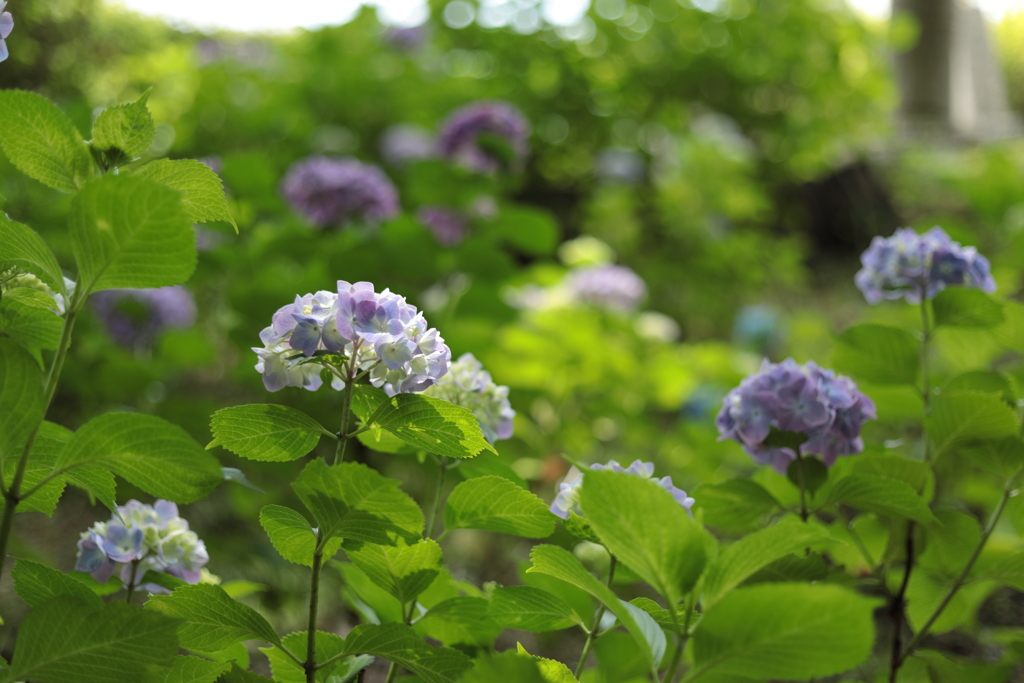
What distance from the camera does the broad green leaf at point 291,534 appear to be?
592mm

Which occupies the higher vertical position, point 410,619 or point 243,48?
point 410,619

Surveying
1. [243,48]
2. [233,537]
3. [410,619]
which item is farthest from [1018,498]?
[243,48]

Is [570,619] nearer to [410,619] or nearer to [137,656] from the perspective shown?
[410,619]

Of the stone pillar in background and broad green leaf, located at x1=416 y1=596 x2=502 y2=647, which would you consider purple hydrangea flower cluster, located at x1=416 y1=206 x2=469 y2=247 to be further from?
the stone pillar in background

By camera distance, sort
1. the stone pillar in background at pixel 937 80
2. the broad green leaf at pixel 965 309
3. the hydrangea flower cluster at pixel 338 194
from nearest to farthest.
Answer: the broad green leaf at pixel 965 309, the hydrangea flower cluster at pixel 338 194, the stone pillar in background at pixel 937 80

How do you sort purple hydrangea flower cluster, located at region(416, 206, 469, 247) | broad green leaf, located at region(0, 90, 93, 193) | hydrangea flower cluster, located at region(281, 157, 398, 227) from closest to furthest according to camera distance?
1. broad green leaf, located at region(0, 90, 93, 193)
2. hydrangea flower cluster, located at region(281, 157, 398, 227)
3. purple hydrangea flower cluster, located at region(416, 206, 469, 247)

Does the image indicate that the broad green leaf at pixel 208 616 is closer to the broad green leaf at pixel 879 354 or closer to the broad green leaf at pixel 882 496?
the broad green leaf at pixel 882 496

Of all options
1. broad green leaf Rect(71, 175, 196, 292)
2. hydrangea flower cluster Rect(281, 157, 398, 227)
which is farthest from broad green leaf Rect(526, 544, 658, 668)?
hydrangea flower cluster Rect(281, 157, 398, 227)

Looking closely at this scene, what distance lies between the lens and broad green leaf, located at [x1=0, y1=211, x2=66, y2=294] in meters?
0.55

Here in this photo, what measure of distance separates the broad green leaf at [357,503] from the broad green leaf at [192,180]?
22 centimetres

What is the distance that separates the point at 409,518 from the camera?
569 millimetres

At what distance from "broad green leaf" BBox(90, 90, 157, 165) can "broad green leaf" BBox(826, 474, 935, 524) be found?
703 mm

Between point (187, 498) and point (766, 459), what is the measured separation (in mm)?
609

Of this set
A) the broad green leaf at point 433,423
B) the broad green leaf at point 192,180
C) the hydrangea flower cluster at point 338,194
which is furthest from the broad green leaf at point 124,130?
the hydrangea flower cluster at point 338,194
